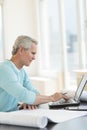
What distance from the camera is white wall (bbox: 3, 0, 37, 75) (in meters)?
5.50

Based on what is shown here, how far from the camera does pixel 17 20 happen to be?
18.6 feet

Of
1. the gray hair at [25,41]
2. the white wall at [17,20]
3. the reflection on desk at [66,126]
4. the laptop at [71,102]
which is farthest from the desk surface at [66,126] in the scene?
the white wall at [17,20]

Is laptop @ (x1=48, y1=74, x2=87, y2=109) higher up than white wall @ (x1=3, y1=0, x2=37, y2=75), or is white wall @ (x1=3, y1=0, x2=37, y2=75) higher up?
white wall @ (x1=3, y1=0, x2=37, y2=75)

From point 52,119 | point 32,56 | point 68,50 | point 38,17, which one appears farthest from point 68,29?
point 52,119

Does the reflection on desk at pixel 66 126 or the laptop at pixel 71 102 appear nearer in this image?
the reflection on desk at pixel 66 126

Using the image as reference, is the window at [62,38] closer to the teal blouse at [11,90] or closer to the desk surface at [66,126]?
the teal blouse at [11,90]

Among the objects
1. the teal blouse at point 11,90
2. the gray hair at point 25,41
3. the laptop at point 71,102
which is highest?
the gray hair at point 25,41

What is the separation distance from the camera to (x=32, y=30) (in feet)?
19.4

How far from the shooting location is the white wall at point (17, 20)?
217 inches

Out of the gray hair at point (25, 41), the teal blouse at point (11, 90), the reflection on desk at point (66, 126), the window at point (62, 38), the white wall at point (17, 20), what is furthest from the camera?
the white wall at point (17, 20)

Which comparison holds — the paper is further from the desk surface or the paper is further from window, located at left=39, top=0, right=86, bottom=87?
window, located at left=39, top=0, right=86, bottom=87

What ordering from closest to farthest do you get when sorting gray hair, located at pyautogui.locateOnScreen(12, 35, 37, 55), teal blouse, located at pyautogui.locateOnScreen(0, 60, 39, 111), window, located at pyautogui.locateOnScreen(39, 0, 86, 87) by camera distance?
teal blouse, located at pyautogui.locateOnScreen(0, 60, 39, 111) < gray hair, located at pyautogui.locateOnScreen(12, 35, 37, 55) < window, located at pyautogui.locateOnScreen(39, 0, 86, 87)

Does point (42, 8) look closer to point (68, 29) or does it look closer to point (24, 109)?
point (68, 29)

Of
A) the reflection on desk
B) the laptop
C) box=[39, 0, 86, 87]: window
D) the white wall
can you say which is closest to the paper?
Result: the reflection on desk
